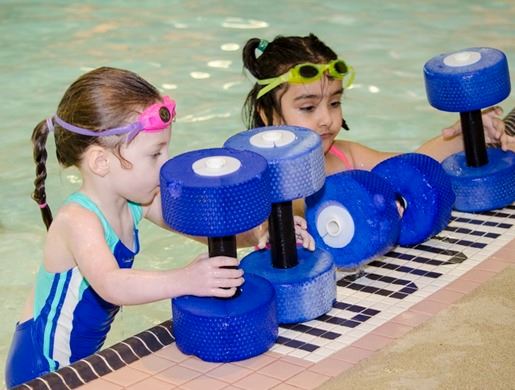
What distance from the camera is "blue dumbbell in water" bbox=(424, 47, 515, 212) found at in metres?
3.98

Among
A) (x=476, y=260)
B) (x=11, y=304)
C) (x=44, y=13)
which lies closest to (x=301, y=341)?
(x=476, y=260)

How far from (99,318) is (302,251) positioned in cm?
69

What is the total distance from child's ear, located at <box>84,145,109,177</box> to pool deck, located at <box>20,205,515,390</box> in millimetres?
516

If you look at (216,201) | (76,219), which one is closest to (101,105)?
(76,219)

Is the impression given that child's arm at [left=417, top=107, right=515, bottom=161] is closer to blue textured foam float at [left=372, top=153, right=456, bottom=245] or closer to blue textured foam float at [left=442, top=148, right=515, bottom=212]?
blue textured foam float at [left=442, top=148, right=515, bottom=212]

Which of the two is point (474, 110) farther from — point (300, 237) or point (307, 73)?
point (300, 237)

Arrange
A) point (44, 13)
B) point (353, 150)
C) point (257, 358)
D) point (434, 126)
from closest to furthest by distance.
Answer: point (257, 358), point (353, 150), point (434, 126), point (44, 13)

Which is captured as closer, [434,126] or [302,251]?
[302,251]

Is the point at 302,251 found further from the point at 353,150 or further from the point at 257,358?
the point at 353,150

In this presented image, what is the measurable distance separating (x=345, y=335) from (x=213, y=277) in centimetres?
50

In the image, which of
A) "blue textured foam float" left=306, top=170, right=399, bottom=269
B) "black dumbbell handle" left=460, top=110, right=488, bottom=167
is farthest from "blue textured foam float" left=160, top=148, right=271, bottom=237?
"black dumbbell handle" left=460, top=110, right=488, bottom=167

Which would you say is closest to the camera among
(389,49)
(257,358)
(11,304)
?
(257,358)

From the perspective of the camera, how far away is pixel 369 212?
3598 millimetres

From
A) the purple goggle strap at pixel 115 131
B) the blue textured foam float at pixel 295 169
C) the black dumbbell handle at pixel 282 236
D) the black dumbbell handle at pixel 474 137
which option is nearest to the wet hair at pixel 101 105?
the purple goggle strap at pixel 115 131
